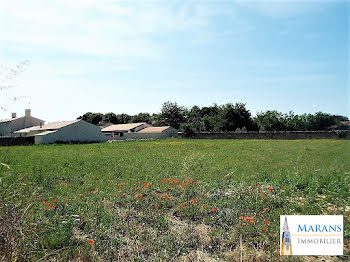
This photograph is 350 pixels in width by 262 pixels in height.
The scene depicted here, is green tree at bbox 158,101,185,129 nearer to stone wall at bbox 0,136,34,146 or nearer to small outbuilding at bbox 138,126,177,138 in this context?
small outbuilding at bbox 138,126,177,138

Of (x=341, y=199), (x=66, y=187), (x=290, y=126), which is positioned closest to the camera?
(x=341, y=199)

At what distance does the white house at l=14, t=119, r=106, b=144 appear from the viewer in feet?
86.1

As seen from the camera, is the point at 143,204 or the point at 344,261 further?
the point at 143,204

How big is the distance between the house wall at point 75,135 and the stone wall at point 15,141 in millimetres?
648

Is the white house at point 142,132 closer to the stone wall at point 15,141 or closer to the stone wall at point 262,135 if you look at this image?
the stone wall at point 262,135

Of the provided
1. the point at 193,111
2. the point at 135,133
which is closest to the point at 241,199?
the point at 135,133

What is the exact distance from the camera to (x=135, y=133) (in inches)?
1303

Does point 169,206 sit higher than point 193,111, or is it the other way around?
point 193,111

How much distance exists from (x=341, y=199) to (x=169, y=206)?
238 centimetres

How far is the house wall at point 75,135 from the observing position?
85.1ft

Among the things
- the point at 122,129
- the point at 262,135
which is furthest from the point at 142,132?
the point at 262,135

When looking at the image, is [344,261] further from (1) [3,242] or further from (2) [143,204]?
(1) [3,242]

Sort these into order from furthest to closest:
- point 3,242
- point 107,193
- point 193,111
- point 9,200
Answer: point 193,111, point 107,193, point 9,200, point 3,242

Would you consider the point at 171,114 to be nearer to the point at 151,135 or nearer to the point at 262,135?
the point at 151,135
